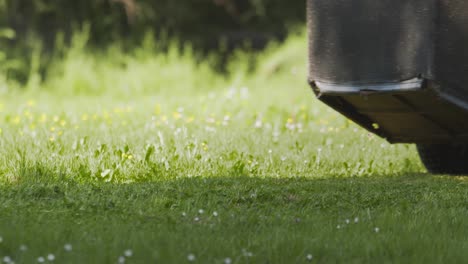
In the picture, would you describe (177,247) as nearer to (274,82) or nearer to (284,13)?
(274,82)

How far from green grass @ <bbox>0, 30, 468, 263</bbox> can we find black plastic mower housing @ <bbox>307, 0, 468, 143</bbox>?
52cm

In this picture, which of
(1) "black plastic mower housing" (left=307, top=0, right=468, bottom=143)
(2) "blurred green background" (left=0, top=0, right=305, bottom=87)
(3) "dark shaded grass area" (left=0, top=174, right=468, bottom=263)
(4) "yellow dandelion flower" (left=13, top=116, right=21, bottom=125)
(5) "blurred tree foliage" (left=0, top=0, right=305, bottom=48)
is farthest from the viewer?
(5) "blurred tree foliage" (left=0, top=0, right=305, bottom=48)

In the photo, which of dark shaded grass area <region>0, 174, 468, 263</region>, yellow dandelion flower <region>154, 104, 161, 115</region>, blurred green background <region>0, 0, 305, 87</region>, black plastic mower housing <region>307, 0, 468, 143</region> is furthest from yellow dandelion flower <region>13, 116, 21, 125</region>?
blurred green background <region>0, 0, 305, 87</region>

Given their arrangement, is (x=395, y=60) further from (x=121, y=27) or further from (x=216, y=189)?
(x=121, y=27)

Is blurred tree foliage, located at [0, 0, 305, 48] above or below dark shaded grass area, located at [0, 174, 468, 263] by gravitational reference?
below

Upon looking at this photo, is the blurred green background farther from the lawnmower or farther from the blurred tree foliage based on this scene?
the lawnmower

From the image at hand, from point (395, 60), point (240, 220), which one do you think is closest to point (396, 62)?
point (395, 60)

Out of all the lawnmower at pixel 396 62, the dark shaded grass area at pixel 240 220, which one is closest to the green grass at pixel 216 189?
the dark shaded grass area at pixel 240 220

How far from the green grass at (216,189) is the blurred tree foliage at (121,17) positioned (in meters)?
5.07

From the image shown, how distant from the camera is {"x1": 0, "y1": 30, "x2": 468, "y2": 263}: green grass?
425 centimetres

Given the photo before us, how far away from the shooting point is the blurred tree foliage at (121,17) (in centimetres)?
1597

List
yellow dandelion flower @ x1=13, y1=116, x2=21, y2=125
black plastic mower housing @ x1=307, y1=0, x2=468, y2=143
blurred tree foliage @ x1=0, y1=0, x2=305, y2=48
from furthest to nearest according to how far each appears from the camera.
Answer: blurred tree foliage @ x1=0, y1=0, x2=305, y2=48 < yellow dandelion flower @ x1=13, y1=116, x2=21, y2=125 < black plastic mower housing @ x1=307, y1=0, x2=468, y2=143

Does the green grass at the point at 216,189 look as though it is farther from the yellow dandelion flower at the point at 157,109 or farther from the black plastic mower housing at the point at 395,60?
the black plastic mower housing at the point at 395,60

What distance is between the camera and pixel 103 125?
28.4ft
